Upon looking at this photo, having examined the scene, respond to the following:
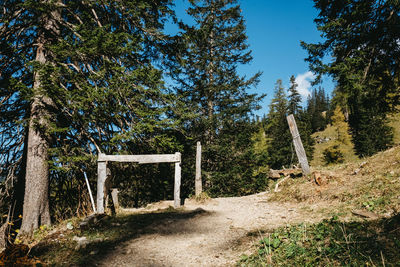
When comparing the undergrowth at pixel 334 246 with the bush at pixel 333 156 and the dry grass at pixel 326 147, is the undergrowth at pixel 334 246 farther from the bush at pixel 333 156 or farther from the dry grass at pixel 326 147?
the dry grass at pixel 326 147

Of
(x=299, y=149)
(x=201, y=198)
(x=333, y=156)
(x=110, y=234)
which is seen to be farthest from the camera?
(x=333, y=156)

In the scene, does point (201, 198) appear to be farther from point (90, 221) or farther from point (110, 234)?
point (90, 221)

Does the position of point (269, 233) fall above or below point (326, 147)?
below

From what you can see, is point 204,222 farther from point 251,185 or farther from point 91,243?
point 251,185

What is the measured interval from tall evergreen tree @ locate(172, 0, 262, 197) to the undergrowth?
866 cm

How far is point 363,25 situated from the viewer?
Result: 8945 millimetres

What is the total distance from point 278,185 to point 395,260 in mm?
7197

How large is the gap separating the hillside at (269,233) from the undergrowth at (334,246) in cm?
1

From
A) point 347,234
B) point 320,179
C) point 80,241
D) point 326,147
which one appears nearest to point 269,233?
point 347,234

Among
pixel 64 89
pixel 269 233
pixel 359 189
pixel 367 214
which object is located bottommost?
pixel 269 233

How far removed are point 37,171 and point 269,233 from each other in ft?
22.6

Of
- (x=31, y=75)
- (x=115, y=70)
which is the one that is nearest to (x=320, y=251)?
(x=115, y=70)

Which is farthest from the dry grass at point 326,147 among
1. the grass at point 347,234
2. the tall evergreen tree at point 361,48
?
the grass at point 347,234

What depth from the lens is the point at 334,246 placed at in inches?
107
